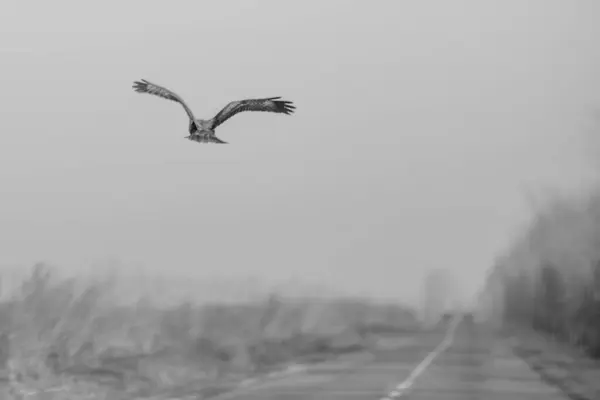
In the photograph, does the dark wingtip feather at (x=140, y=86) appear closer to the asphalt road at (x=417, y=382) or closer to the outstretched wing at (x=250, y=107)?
the outstretched wing at (x=250, y=107)

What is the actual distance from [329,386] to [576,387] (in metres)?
5.29

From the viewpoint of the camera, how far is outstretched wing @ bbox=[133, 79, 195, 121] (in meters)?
13.2

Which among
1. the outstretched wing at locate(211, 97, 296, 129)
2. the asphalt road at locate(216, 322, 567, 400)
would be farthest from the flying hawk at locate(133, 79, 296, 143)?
the asphalt road at locate(216, 322, 567, 400)

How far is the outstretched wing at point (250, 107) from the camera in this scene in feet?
44.7

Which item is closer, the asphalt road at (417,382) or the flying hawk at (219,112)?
the flying hawk at (219,112)

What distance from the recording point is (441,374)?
3136 cm


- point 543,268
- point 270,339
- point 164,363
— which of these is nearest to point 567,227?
point 543,268

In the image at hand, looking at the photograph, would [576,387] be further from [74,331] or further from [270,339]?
[270,339]

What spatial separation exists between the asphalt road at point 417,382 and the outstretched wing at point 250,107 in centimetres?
955

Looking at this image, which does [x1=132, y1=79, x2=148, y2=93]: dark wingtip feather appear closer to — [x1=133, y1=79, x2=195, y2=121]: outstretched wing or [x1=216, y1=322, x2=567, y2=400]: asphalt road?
[x1=133, y1=79, x2=195, y2=121]: outstretched wing

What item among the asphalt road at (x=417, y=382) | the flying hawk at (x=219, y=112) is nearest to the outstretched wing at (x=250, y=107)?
the flying hawk at (x=219, y=112)

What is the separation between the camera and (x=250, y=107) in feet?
44.8

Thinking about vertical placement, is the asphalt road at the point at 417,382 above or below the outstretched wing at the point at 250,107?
below

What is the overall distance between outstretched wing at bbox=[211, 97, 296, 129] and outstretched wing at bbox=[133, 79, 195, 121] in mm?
328
